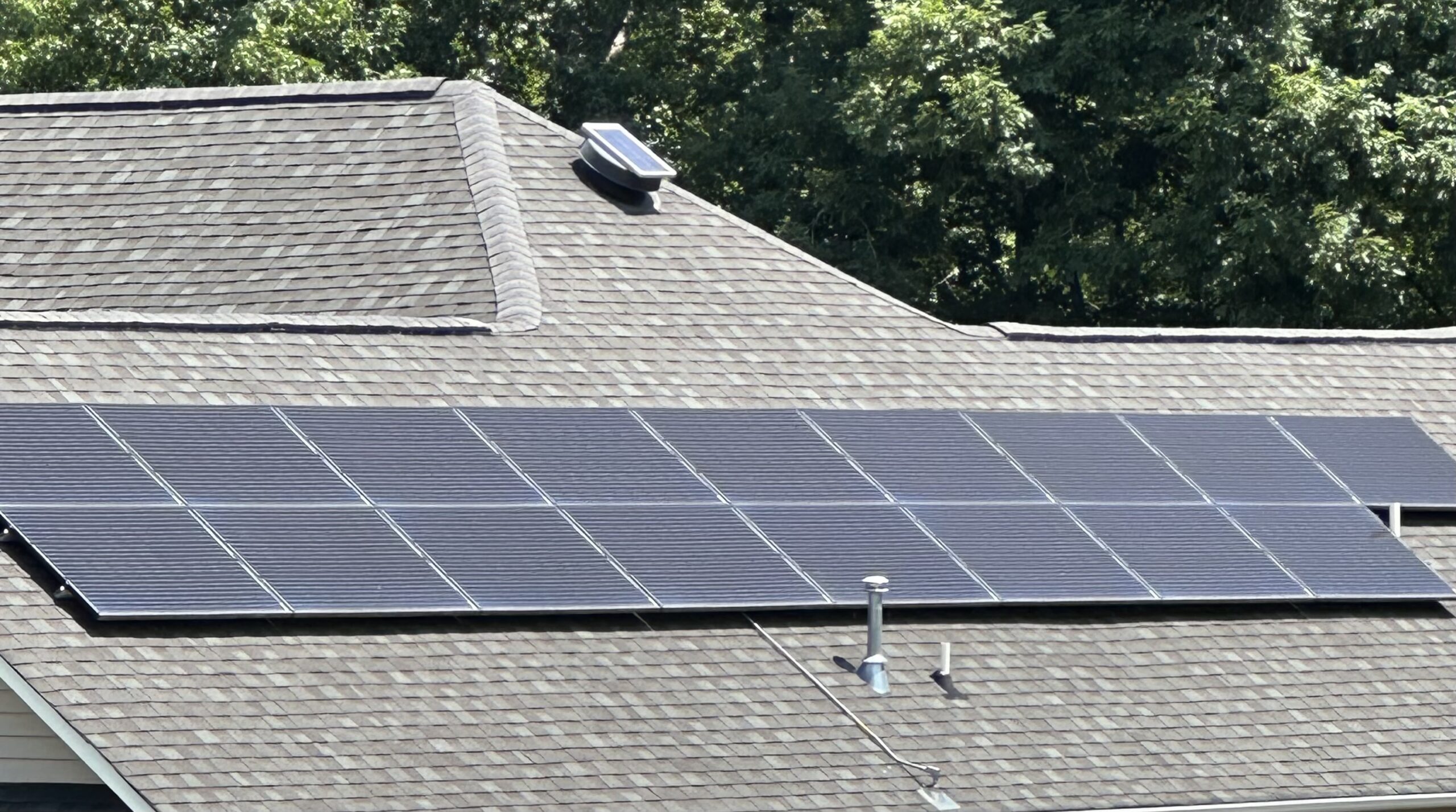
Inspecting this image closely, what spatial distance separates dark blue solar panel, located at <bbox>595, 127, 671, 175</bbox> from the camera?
63.1ft

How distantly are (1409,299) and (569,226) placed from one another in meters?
17.5

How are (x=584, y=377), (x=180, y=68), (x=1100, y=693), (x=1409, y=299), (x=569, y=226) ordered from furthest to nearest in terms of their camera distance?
(x=180, y=68), (x=1409, y=299), (x=569, y=226), (x=584, y=377), (x=1100, y=693)

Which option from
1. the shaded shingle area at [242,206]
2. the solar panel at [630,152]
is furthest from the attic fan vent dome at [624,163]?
the shaded shingle area at [242,206]

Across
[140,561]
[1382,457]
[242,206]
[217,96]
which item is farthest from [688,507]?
[217,96]

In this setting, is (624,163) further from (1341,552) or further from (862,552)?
(1341,552)

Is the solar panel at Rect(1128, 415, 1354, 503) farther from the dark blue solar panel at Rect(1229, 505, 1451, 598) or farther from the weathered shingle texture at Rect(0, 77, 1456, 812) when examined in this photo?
the weathered shingle texture at Rect(0, 77, 1456, 812)

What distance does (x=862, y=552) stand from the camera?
1520 centimetres

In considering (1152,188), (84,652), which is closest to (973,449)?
(84,652)

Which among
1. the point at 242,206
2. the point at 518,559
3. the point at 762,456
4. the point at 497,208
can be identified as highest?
the point at 497,208

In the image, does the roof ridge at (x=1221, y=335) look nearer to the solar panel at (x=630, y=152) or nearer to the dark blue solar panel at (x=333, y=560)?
the solar panel at (x=630, y=152)

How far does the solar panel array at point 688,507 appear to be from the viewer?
1346 centimetres

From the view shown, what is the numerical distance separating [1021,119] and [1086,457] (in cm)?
1614

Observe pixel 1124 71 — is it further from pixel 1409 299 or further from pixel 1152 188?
pixel 1409 299

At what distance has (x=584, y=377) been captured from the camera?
54.0ft
